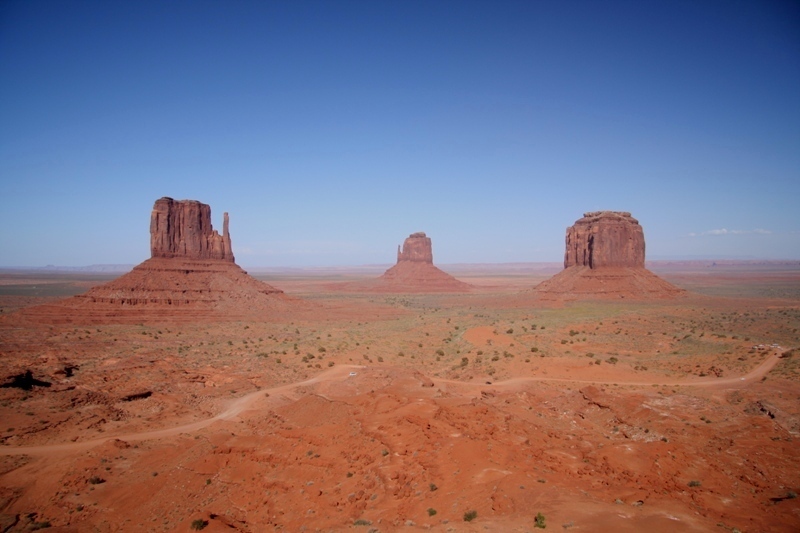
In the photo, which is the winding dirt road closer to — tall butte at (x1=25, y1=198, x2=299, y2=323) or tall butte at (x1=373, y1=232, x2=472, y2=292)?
tall butte at (x1=25, y1=198, x2=299, y2=323)

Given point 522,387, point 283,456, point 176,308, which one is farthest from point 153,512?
point 176,308

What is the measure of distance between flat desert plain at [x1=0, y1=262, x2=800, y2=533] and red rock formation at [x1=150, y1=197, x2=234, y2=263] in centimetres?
2831

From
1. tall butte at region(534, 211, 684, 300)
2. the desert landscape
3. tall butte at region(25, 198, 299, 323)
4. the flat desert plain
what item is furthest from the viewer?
tall butte at region(534, 211, 684, 300)

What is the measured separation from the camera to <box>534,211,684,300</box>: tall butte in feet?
238

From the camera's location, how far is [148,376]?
97.1 feet

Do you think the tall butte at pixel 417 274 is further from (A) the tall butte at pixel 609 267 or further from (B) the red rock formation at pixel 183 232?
(B) the red rock formation at pixel 183 232

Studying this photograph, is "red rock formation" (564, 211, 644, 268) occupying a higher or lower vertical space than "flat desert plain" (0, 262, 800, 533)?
higher

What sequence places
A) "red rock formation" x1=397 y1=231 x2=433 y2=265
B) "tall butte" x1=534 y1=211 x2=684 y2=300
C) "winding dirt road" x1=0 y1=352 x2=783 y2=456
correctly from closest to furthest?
"winding dirt road" x1=0 y1=352 x2=783 y2=456, "tall butte" x1=534 y1=211 x2=684 y2=300, "red rock formation" x1=397 y1=231 x2=433 y2=265

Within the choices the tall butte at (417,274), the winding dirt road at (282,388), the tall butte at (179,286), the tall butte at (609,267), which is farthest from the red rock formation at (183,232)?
the tall butte at (417,274)

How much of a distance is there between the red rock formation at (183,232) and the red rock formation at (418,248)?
70.7 meters

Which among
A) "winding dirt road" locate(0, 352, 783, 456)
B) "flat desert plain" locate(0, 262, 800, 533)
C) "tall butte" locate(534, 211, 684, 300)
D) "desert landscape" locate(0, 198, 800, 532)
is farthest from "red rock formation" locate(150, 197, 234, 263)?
"tall butte" locate(534, 211, 684, 300)

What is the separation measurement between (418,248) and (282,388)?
10507 centimetres

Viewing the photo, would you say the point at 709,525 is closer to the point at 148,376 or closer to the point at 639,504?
the point at 639,504

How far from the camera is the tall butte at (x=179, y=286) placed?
54.8 metres
